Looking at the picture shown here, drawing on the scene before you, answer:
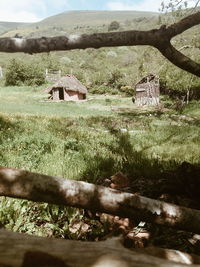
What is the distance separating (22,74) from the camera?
5438cm

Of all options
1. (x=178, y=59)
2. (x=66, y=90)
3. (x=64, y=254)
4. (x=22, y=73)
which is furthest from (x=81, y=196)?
(x=22, y=73)

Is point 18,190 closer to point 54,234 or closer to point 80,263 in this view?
point 80,263

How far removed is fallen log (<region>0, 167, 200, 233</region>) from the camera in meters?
1.91

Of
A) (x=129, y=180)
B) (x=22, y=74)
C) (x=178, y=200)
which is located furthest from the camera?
(x=22, y=74)

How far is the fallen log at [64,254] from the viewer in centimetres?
162

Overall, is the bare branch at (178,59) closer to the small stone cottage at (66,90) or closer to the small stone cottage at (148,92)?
the small stone cottage at (148,92)

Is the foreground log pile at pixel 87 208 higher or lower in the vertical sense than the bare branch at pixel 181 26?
lower

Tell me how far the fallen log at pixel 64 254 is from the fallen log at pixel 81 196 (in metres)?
0.26

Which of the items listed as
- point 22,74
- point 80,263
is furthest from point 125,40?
point 22,74

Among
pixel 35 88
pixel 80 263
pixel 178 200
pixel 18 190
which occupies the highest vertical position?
pixel 18 190

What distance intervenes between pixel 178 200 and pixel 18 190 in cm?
273

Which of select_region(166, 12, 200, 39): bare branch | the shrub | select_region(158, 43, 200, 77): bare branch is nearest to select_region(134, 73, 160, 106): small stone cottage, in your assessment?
the shrub

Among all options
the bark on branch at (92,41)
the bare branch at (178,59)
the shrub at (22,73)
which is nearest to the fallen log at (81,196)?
the bark on branch at (92,41)

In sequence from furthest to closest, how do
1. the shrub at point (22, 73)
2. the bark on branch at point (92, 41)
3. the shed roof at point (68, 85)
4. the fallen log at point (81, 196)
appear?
the shrub at point (22, 73)
the shed roof at point (68, 85)
the bark on branch at point (92, 41)
the fallen log at point (81, 196)
